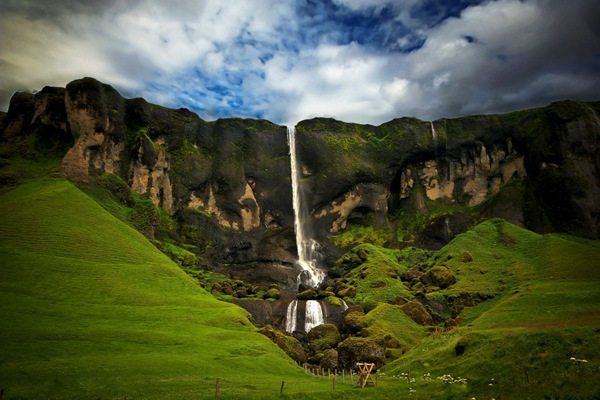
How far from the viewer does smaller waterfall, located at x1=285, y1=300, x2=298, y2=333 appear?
7294 centimetres

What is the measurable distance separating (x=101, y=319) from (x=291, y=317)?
122ft

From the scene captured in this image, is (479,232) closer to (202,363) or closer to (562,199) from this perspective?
(562,199)

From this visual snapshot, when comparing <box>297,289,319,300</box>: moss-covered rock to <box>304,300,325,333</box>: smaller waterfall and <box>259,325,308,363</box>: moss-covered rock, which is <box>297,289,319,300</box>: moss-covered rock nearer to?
<box>304,300,325,333</box>: smaller waterfall

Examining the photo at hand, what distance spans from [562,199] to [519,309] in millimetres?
74032

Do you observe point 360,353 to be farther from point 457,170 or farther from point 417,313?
point 457,170

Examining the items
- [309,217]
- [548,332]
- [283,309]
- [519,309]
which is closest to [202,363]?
[548,332]

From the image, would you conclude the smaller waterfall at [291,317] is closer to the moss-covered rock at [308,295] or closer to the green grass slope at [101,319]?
the moss-covered rock at [308,295]

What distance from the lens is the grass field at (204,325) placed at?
82.6 feet

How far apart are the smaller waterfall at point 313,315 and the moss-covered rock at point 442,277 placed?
77.2 feet

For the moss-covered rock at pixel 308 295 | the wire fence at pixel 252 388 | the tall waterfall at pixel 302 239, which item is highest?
the tall waterfall at pixel 302 239

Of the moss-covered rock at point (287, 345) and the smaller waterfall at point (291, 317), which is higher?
the smaller waterfall at point (291, 317)

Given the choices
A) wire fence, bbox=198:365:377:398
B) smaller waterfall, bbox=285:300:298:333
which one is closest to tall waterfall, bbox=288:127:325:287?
smaller waterfall, bbox=285:300:298:333

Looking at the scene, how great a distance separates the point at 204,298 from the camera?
63969 millimetres

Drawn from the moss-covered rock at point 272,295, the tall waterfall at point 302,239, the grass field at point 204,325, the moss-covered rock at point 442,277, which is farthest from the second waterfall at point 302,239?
the moss-covered rock at point 442,277
